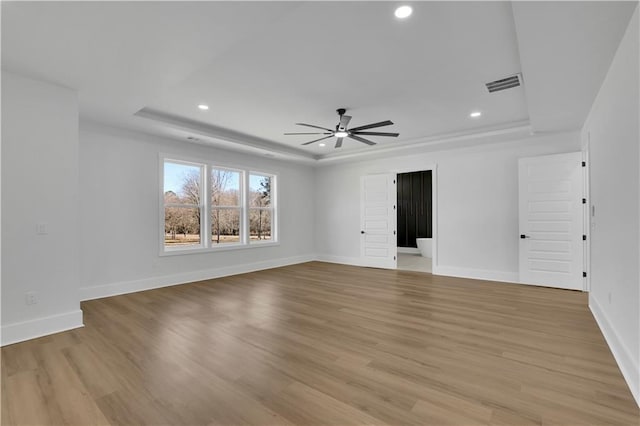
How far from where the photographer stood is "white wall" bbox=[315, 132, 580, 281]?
555cm

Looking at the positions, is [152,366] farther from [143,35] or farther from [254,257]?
[254,257]

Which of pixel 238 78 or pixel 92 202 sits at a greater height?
pixel 238 78

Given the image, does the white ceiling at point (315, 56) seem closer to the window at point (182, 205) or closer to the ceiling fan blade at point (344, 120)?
the ceiling fan blade at point (344, 120)

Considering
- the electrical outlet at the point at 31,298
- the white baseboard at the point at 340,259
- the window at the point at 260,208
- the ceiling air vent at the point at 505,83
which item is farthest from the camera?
the white baseboard at the point at 340,259

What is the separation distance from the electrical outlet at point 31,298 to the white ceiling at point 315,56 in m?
2.18

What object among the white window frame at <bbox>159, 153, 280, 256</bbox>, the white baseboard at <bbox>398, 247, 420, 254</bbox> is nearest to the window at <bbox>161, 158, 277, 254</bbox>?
the white window frame at <bbox>159, 153, 280, 256</bbox>

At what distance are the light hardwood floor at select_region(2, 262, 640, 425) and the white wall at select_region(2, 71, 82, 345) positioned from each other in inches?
11.4

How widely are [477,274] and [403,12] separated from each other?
5.12 meters

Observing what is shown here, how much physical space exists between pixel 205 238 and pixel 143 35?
13.8 feet

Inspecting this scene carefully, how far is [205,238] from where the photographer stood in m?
6.01

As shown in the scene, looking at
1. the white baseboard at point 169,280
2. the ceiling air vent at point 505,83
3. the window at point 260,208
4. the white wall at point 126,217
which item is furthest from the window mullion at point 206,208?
the ceiling air vent at point 505,83

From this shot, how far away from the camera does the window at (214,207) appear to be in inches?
222

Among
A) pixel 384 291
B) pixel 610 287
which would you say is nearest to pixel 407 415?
pixel 610 287

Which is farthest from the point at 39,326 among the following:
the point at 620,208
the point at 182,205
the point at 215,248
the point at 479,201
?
the point at 479,201
